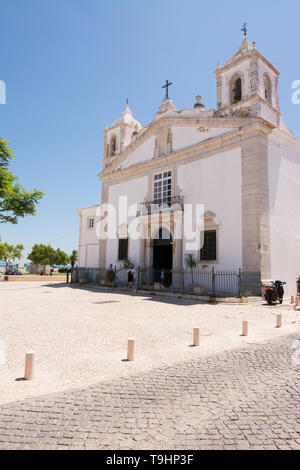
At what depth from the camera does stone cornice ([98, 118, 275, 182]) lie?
15062mm

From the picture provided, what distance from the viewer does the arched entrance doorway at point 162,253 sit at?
62.6 feet

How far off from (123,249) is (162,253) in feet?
12.1

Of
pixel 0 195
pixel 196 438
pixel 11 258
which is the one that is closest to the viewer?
pixel 196 438

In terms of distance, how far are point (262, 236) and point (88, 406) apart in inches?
504

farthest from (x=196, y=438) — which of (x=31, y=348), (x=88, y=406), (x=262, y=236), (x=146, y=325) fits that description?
(x=262, y=236)

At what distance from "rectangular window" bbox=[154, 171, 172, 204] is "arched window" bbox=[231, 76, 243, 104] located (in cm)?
610

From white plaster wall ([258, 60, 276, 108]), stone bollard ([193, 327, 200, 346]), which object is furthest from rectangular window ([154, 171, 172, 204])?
stone bollard ([193, 327, 200, 346])

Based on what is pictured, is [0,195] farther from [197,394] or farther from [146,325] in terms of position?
[197,394]

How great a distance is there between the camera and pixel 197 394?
3635 mm

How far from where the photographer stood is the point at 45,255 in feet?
199

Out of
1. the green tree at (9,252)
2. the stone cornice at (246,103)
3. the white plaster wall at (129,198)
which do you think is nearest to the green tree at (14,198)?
the white plaster wall at (129,198)

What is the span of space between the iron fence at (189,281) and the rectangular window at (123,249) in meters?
1.09

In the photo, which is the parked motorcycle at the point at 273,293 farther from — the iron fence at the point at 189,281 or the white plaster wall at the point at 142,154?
the white plaster wall at the point at 142,154

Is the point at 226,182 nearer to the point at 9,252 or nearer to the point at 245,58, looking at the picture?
the point at 245,58
